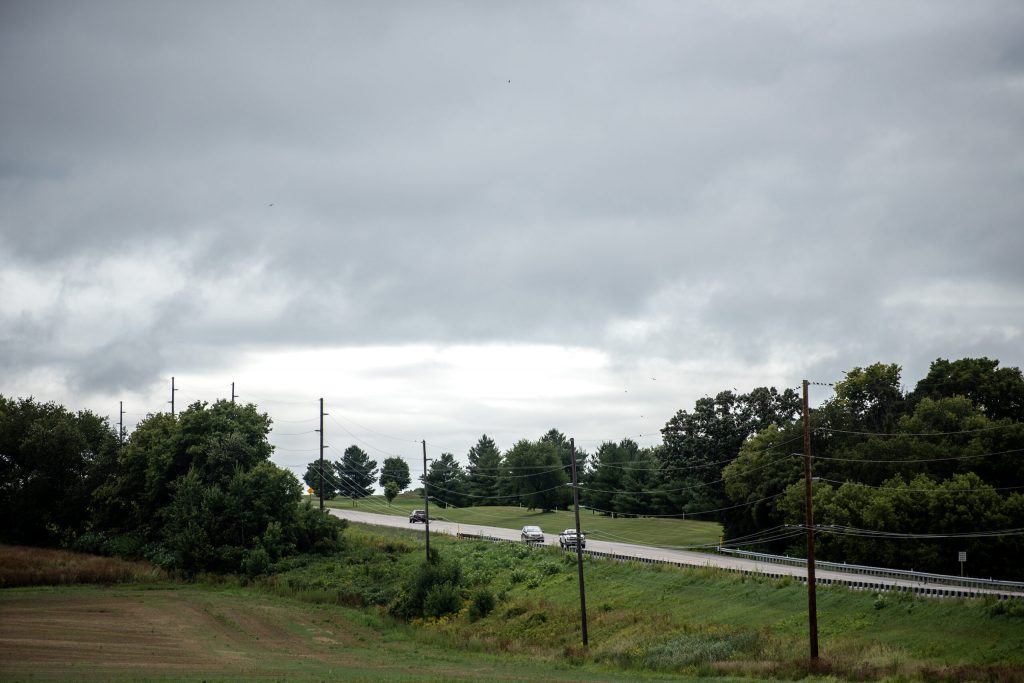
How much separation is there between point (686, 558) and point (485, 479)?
9907cm

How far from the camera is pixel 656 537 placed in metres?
111

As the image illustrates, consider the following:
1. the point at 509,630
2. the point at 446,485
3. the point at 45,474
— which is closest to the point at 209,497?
the point at 45,474

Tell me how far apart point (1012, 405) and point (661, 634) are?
171 ft

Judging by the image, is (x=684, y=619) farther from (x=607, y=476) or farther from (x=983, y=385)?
(x=607, y=476)

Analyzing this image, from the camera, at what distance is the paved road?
182ft

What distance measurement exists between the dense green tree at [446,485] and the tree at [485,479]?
144 centimetres

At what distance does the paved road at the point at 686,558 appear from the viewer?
5556 cm

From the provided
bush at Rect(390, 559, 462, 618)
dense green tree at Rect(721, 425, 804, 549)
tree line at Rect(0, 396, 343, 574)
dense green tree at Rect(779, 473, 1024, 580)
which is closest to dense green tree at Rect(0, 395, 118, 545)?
tree line at Rect(0, 396, 343, 574)

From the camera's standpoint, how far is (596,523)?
131625 mm

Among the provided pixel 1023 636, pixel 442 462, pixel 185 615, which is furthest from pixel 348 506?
pixel 1023 636

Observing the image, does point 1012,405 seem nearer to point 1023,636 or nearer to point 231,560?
point 1023,636

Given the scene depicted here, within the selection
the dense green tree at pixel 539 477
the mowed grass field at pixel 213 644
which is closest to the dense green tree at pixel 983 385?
the mowed grass field at pixel 213 644

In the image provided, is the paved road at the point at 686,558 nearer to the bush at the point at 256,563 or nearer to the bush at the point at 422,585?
the bush at the point at 422,585

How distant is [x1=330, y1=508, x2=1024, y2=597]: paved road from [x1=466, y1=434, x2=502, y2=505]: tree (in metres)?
37.6
